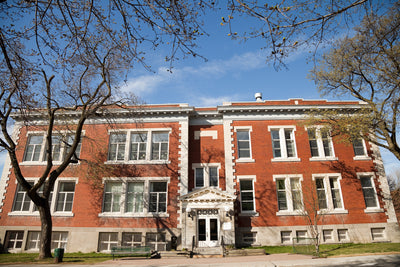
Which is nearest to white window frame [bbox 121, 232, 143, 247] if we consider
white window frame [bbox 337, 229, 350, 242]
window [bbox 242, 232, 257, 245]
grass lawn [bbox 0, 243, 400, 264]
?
grass lawn [bbox 0, 243, 400, 264]

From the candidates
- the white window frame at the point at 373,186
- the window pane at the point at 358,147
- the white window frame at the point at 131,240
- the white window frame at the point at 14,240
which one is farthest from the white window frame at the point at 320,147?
the white window frame at the point at 14,240

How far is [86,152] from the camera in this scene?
21906 mm

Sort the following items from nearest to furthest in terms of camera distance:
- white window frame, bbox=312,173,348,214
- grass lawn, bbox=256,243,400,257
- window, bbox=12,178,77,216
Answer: grass lawn, bbox=256,243,400,257, white window frame, bbox=312,173,348,214, window, bbox=12,178,77,216

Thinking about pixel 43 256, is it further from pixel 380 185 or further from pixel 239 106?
pixel 380 185

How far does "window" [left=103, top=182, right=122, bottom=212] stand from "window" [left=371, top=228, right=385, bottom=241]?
67.8 feet

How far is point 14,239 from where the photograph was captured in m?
19.9

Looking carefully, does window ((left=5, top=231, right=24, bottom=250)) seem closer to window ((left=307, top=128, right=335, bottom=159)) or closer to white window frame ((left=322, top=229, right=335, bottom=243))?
white window frame ((left=322, top=229, right=335, bottom=243))

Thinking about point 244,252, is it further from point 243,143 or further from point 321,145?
point 321,145

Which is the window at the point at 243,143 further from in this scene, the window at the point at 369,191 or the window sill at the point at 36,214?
the window sill at the point at 36,214

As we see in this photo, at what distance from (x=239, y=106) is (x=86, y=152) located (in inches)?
572

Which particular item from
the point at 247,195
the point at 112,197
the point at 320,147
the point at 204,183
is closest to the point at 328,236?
the point at 247,195

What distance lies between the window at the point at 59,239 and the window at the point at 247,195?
14566mm

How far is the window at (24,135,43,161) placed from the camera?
22.5 metres

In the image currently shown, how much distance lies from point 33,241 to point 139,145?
37.3 ft
